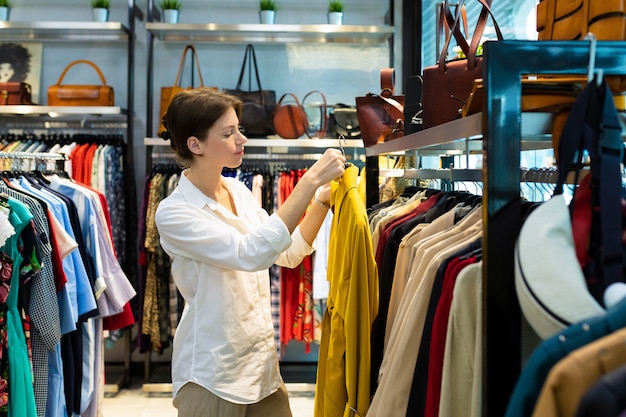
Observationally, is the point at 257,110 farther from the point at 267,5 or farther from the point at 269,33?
the point at 267,5

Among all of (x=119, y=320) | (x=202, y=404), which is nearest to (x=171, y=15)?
(x=119, y=320)

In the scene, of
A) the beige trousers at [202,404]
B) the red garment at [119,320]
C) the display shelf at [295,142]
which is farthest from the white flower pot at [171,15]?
the beige trousers at [202,404]

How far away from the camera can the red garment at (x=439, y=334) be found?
48.3 inches

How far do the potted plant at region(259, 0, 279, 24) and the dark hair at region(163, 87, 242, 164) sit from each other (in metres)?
2.47

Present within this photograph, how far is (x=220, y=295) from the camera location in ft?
7.06

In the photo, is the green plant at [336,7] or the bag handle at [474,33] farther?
the green plant at [336,7]

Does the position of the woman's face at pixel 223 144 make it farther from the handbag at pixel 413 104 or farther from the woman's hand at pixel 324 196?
the handbag at pixel 413 104

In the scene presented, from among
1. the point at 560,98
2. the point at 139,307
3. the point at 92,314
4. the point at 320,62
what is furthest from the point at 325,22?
the point at 560,98

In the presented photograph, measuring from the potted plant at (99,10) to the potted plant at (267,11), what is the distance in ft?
Answer: 3.45

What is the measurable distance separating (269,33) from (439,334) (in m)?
3.75

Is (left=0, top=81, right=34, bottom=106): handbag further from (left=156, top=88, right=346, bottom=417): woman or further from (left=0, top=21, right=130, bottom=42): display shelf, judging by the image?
(left=156, top=88, right=346, bottom=417): woman

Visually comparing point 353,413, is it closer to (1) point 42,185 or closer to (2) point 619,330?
(2) point 619,330

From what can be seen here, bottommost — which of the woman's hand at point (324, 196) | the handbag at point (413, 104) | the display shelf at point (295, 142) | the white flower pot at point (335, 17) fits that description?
the woman's hand at point (324, 196)

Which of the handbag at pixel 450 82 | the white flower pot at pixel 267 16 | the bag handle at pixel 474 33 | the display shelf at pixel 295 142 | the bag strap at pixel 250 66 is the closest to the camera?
the bag handle at pixel 474 33
